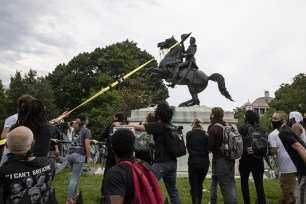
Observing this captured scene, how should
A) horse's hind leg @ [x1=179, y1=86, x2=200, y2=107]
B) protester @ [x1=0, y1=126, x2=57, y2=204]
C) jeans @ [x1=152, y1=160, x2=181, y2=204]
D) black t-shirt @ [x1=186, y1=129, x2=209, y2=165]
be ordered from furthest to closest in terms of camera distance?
1. horse's hind leg @ [x1=179, y1=86, x2=200, y2=107]
2. black t-shirt @ [x1=186, y1=129, x2=209, y2=165]
3. jeans @ [x1=152, y1=160, x2=181, y2=204]
4. protester @ [x1=0, y1=126, x2=57, y2=204]

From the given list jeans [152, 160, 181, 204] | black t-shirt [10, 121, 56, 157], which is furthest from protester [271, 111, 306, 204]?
black t-shirt [10, 121, 56, 157]

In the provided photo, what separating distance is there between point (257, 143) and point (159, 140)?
1807 mm

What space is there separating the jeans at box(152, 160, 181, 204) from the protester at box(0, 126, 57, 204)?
270 cm

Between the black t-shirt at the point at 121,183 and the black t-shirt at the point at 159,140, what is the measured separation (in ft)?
8.76

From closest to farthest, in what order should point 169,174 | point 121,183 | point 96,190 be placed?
point 121,183 < point 169,174 < point 96,190

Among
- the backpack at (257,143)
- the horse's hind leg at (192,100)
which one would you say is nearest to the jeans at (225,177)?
the backpack at (257,143)

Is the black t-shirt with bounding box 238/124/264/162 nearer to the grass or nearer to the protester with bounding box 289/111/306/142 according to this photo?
the protester with bounding box 289/111/306/142

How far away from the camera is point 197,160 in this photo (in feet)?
21.7

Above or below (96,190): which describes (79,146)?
above

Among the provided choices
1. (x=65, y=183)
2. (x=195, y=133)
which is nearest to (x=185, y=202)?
(x=195, y=133)

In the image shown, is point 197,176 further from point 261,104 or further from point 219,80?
point 261,104

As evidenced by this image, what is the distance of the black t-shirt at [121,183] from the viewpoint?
2949 mm

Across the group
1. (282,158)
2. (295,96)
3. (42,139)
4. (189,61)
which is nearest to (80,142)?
(42,139)

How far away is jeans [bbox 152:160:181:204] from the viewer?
5.87 metres
